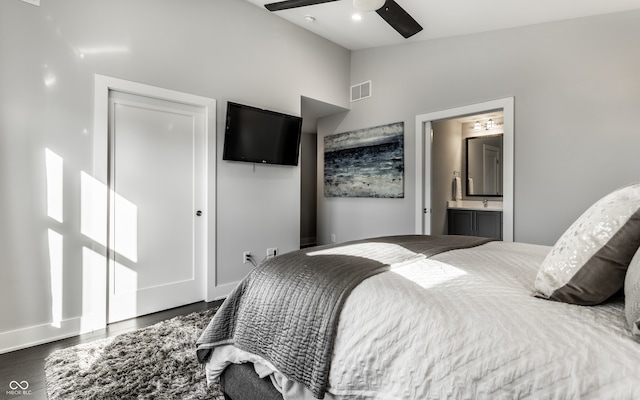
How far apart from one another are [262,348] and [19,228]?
90.3 inches

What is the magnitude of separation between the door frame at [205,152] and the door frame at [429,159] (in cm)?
246

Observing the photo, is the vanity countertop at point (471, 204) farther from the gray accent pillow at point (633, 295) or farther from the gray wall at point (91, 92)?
the gray accent pillow at point (633, 295)

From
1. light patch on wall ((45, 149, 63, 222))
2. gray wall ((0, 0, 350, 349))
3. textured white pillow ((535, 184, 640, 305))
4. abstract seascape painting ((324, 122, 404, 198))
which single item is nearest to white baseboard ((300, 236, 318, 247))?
abstract seascape painting ((324, 122, 404, 198))

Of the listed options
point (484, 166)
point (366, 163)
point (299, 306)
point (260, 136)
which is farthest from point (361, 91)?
point (299, 306)

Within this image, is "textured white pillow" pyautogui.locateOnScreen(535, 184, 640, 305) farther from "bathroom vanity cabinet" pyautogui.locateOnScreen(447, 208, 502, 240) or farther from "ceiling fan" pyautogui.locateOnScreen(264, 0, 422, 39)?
"bathroom vanity cabinet" pyautogui.locateOnScreen(447, 208, 502, 240)

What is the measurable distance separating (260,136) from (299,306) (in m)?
2.83

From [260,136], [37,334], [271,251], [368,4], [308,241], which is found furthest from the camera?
[308,241]

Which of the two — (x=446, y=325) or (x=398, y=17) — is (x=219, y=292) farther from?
(x=398, y=17)

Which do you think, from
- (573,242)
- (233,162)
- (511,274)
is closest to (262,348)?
(511,274)

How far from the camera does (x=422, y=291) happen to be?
106 centimetres

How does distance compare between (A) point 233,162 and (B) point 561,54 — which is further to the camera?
(A) point 233,162

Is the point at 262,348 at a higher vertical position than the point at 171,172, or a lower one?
lower

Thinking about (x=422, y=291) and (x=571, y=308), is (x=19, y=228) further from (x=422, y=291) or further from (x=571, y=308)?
(x=571, y=308)

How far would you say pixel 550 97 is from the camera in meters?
3.08
